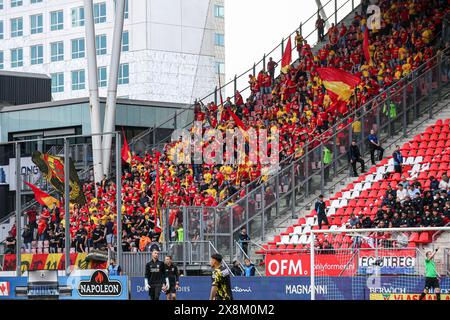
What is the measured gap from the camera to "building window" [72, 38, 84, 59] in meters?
96.6

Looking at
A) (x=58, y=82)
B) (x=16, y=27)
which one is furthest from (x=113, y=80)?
(x=16, y=27)

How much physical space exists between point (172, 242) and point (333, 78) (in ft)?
28.8

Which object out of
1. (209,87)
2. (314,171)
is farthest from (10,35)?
(314,171)

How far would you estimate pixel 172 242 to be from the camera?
3353cm

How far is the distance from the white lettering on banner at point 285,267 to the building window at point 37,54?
72.0 meters

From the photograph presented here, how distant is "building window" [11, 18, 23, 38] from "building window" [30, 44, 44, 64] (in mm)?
2016

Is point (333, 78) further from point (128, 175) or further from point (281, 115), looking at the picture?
point (128, 175)

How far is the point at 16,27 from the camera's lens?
101 m

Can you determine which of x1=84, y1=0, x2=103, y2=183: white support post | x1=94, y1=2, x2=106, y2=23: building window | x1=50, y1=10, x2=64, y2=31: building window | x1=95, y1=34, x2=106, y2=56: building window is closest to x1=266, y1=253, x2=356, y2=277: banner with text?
x1=84, y1=0, x2=103, y2=183: white support post

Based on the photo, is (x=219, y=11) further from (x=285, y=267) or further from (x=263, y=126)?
(x=285, y=267)

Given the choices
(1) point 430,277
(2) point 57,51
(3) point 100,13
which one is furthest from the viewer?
(2) point 57,51

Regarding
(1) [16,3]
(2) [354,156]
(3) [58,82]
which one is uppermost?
(1) [16,3]

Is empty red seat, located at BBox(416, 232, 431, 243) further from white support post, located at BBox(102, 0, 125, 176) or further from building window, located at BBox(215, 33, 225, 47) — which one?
building window, located at BBox(215, 33, 225, 47)

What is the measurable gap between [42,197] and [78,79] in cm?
6555
